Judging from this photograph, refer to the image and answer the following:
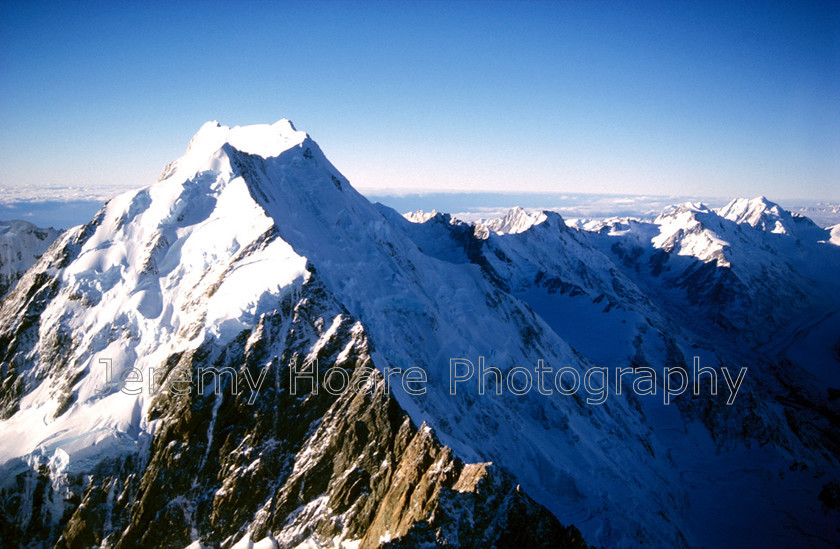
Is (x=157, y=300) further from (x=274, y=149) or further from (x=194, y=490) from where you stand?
(x=274, y=149)

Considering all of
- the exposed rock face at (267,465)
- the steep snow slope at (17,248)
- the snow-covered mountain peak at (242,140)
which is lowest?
the exposed rock face at (267,465)

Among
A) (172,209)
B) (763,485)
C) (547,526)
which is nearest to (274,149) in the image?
(172,209)

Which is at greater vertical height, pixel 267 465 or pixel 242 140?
pixel 242 140

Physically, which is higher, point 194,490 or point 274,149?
point 274,149

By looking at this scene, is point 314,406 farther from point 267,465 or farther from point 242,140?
point 242,140

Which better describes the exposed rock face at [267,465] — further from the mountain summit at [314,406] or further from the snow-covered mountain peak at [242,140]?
the snow-covered mountain peak at [242,140]

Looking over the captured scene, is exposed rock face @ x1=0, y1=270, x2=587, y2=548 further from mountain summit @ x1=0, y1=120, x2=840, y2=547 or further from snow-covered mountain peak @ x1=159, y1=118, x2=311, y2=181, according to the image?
snow-covered mountain peak @ x1=159, y1=118, x2=311, y2=181

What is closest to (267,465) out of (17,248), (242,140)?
(242,140)

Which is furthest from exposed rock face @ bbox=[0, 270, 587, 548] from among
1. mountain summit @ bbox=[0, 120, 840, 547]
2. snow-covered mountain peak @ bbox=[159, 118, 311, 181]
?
snow-covered mountain peak @ bbox=[159, 118, 311, 181]

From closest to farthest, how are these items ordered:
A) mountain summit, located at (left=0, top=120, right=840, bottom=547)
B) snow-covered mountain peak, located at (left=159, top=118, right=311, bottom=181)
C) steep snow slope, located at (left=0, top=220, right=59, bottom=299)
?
mountain summit, located at (left=0, top=120, right=840, bottom=547), snow-covered mountain peak, located at (left=159, top=118, right=311, bottom=181), steep snow slope, located at (left=0, top=220, right=59, bottom=299)

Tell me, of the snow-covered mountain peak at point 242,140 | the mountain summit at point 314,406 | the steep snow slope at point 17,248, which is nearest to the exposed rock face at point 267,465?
the mountain summit at point 314,406

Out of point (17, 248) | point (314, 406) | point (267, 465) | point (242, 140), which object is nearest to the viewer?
point (267, 465)
